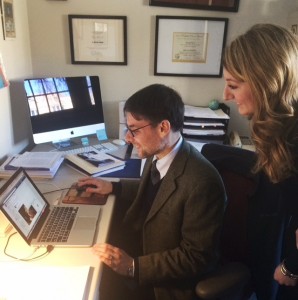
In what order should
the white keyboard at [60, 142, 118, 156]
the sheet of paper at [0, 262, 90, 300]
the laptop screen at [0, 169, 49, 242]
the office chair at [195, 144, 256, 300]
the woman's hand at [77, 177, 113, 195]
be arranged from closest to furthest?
the sheet of paper at [0, 262, 90, 300] < the laptop screen at [0, 169, 49, 242] < the office chair at [195, 144, 256, 300] < the woman's hand at [77, 177, 113, 195] < the white keyboard at [60, 142, 118, 156]

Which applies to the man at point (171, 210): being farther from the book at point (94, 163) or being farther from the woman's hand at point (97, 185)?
the book at point (94, 163)

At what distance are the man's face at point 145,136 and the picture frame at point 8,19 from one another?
3.19 feet

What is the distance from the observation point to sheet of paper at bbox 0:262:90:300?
84cm

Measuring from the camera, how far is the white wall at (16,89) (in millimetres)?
1695

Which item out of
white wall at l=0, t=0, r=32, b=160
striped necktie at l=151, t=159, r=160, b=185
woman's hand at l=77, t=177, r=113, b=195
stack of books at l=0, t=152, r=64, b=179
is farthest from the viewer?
white wall at l=0, t=0, r=32, b=160

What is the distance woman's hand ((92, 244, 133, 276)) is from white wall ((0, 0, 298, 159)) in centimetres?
102

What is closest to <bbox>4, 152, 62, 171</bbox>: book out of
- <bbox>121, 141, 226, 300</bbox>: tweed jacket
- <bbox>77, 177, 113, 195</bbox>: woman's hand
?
<bbox>77, 177, 113, 195</bbox>: woman's hand

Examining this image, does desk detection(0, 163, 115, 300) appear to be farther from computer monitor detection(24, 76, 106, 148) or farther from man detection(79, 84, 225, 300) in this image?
computer monitor detection(24, 76, 106, 148)

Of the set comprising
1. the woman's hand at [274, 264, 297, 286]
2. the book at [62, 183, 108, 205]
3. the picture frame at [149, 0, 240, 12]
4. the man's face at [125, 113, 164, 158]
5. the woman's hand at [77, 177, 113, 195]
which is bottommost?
the woman's hand at [274, 264, 297, 286]

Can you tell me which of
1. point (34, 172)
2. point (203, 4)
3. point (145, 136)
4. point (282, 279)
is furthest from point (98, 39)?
point (282, 279)

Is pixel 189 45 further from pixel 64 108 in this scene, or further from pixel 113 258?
pixel 113 258

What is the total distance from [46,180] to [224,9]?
59.5 inches

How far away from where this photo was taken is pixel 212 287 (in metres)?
0.96

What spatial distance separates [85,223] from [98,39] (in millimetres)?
1297
